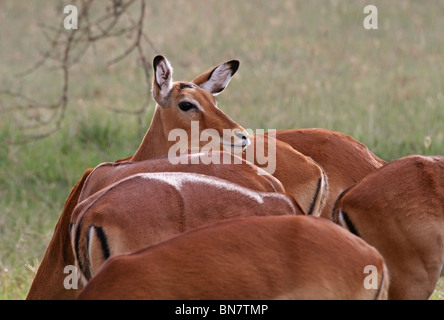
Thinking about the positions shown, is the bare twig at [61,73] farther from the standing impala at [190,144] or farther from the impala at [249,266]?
the impala at [249,266]

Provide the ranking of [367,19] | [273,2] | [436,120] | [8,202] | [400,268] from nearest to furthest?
[400,268] → [8,202] → [436,120] → [367,19] → [273,2]

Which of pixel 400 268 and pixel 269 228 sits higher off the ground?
pixel 269 228

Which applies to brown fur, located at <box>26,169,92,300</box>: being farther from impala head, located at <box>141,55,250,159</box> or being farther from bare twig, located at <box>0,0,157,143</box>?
bare twig, located at <box>0,0,157,143</box>

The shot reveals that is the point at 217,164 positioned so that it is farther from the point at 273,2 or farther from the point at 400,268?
the point at 273,2

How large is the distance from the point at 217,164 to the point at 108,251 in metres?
0.96

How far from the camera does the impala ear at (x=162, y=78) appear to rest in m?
5.55

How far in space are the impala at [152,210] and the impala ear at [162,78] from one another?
5.78 feet

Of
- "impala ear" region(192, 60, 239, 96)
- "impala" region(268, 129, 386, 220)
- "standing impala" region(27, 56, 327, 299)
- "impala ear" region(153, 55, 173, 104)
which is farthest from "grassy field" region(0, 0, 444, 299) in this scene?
"impala ear" region(192, 60, 239, 96)

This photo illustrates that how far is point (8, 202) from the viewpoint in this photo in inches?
315

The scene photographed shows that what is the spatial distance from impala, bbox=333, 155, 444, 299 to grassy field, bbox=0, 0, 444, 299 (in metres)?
1.21

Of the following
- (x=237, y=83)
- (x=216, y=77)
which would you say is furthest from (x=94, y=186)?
(x=237, y=83)

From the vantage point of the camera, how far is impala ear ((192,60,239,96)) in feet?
19.5

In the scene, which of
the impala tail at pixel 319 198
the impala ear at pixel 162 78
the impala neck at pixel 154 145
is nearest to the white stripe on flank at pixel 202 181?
the impala tail at pixel 319 198
